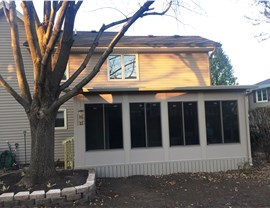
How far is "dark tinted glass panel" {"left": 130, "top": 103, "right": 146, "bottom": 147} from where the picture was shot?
438 inches

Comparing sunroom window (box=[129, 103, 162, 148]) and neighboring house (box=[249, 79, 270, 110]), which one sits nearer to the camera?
sunroom window (box=[129, 103, 162, 148])

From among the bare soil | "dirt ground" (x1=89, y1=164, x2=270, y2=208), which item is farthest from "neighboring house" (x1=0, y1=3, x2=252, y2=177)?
the bare soil

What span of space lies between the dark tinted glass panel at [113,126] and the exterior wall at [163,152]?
6.8 inches

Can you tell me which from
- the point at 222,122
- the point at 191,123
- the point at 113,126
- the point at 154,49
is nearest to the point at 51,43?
the point at 113,126

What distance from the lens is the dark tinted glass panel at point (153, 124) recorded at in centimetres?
1123

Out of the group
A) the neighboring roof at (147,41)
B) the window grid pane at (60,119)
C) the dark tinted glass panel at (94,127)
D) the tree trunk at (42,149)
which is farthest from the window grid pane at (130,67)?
the tree trunk at (42,149)

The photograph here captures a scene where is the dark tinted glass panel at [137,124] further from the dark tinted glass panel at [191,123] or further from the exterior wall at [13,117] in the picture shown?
the exterior wall at [13,117]

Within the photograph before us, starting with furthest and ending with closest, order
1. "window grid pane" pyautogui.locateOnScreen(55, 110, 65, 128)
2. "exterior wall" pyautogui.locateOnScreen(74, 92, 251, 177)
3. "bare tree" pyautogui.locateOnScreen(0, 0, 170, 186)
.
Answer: "window grid pane" pyautogui.locateOnScreen(55, 110, 65, 128) → "exterior wall" pyautogui.locateOnScreen(74, 92, 251, 177) → "bare tree" pyautogui.locateOnScreen(0, 0, 170, 186)

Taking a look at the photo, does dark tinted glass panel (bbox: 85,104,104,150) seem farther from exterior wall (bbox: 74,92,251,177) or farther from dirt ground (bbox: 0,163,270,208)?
dirt ground (bbox: 0,163,270,208)

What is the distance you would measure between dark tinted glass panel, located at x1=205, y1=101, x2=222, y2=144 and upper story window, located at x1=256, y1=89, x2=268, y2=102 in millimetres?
16837

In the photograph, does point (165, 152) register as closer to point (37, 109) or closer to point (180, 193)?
point (180, 193)

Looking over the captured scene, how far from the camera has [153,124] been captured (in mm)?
11312

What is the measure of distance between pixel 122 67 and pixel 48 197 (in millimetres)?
9066

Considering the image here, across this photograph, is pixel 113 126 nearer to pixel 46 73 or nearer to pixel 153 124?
pixel 153 124
